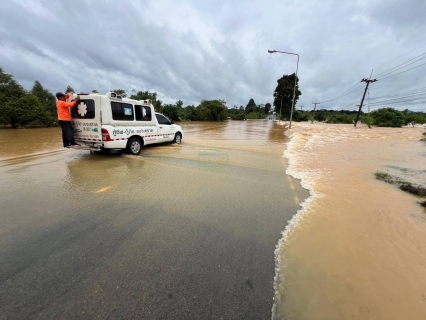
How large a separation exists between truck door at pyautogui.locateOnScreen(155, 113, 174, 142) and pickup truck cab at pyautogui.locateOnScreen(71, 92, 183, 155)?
1.14 metres

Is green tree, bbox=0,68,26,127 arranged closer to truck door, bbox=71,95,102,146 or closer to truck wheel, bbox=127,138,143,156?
truck door, bbox=71,95,102,146

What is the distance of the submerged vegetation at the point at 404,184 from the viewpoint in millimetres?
4364

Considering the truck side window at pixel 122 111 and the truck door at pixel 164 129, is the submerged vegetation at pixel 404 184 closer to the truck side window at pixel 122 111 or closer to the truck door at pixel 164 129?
the truck door at pixel 164 129

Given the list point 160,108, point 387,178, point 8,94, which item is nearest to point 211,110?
point 160,108

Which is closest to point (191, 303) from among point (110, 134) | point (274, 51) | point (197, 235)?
point (197, 235)

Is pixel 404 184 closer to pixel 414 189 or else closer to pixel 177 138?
pixel 414 189

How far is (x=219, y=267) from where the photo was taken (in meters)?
2.20

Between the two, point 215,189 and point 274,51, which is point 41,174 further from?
point 274,51

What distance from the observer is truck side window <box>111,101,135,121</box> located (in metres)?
6.60

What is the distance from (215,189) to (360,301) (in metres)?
3.04

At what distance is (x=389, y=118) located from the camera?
123 ft

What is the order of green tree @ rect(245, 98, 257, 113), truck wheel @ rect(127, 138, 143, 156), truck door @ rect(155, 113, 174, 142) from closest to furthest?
1. truck wheel @ rect(127, 138, 143, 156)
2. truck door @ rect(155, 113, 174, 142)
3. green tree @ rect(245, 98, 257, 113)

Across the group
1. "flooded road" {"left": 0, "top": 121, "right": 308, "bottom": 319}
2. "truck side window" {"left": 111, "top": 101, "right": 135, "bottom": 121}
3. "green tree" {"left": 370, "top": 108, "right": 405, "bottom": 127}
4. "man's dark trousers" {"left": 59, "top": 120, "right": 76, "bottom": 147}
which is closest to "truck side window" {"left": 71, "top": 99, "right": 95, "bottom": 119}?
"man's dark trousers" {"left": 59, "top": 120, "right": 76, "bottom": 147}

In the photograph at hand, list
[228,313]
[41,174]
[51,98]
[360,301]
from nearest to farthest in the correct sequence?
1. [228,313]
2. [360,301]
3. [41,174]
4. [51,98]
